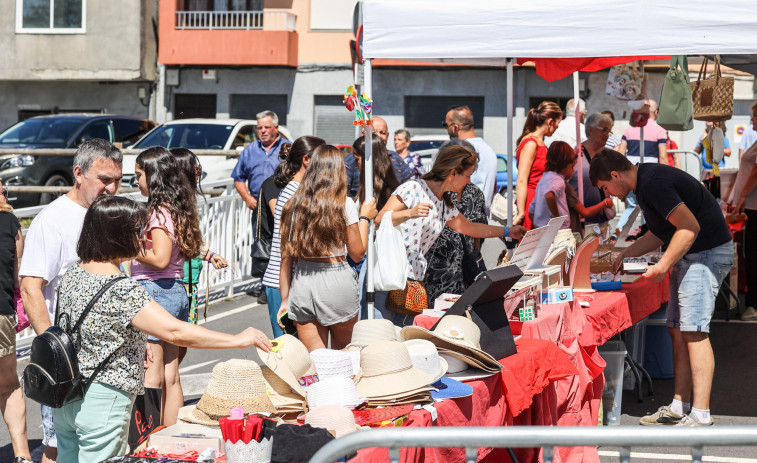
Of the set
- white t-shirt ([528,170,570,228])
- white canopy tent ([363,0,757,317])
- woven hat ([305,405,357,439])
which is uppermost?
white canopy tent ([363,0,757,317])

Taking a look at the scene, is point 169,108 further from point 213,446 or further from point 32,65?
point 213,446

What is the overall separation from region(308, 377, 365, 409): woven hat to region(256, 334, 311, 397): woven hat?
10 cm

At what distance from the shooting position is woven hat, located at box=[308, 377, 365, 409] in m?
3.74

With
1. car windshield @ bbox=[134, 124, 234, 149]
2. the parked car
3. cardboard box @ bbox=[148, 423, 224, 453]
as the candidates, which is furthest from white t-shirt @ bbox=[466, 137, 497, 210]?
car windshield @ bbox=[134, 124, 234, 149]

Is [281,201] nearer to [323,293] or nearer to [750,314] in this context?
[323,293]

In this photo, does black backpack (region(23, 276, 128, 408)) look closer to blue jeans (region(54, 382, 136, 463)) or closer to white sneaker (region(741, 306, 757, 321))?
blue jeans (region(54, 382, 136, 463))

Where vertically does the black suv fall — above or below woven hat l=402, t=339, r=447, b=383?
above

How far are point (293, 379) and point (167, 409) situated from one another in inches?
69.7

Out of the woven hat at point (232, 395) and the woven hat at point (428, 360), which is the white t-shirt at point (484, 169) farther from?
the woven hat at point (232, 395)

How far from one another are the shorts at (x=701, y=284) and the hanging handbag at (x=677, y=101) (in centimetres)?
390

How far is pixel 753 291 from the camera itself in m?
9.45

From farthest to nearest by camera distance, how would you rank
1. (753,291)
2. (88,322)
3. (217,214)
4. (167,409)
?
(217,214)
(753,291)
(167,409)
(88,322)

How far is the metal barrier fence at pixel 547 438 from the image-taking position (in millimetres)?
2451

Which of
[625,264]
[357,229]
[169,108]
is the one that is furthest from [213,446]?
[169,108]
